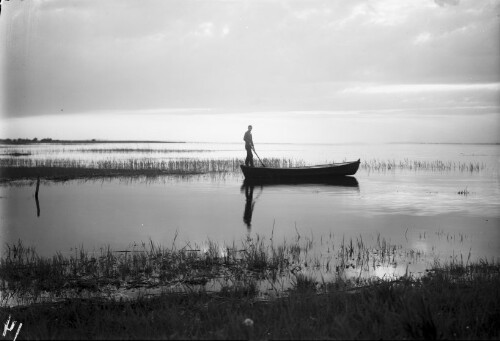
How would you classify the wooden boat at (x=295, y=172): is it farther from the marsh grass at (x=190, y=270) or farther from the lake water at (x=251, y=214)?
the marsh grass at (x=190, y=270)

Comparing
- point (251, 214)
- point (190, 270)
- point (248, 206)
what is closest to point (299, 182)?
point (248, 206)

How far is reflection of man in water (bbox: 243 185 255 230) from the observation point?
15.0 meters

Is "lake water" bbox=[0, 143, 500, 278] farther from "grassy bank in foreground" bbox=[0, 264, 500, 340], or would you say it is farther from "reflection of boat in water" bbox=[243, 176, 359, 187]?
"grassy bank in foreground" bbox=[0, 264, 500, 340]

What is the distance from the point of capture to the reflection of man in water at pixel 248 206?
15.0 meters

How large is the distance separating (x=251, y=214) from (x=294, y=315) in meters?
11.0

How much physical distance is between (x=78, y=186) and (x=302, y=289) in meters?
19.8

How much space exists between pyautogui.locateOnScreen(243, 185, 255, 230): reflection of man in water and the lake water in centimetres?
4

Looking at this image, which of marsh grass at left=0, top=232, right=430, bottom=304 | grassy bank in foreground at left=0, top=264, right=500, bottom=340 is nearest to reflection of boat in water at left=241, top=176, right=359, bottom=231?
marsh grass at left=0, top=232, right=430, bottom=304

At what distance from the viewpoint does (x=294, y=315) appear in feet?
17.6

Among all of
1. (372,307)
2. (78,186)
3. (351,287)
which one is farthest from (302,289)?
(78,186)

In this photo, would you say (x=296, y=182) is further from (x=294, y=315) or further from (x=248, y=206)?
(x=294, y=315)

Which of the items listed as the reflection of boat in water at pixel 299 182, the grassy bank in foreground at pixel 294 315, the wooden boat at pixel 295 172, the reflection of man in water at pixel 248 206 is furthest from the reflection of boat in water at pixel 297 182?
the grassy bank in foreground at pixel 294 315

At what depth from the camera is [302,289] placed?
7.00m

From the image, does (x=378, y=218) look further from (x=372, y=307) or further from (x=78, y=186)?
(x=78, y=186)
